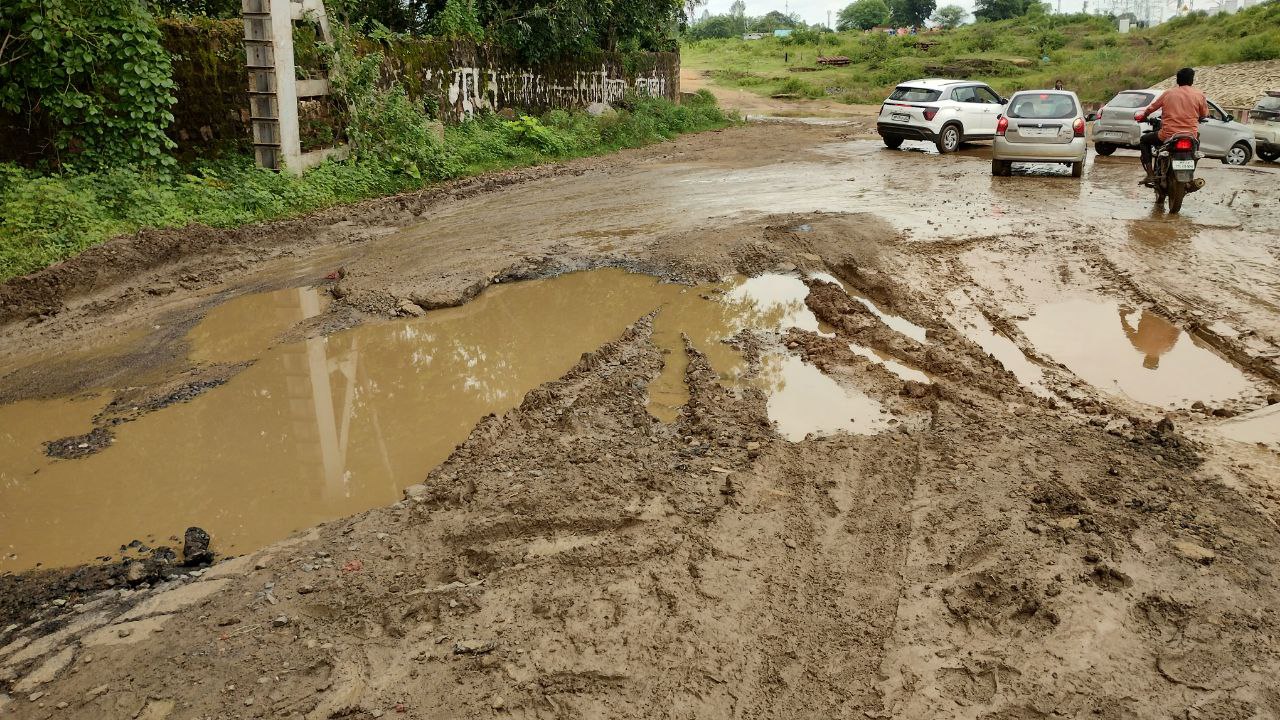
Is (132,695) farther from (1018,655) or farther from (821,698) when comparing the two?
(1018,655)

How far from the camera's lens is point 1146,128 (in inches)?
606

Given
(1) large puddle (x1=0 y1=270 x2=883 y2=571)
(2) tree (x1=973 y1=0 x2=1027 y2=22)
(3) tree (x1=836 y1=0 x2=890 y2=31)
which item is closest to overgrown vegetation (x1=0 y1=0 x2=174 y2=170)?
(1) large puddle (x1=0 y1=270 x2=883 y2=571)

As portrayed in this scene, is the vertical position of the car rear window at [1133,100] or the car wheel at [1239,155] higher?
the car rear window at [1133,100]

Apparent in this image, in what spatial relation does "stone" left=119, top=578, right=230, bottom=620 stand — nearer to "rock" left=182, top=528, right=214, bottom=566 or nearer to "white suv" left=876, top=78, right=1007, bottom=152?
"rock" left=182, top=528, right=214, bottom=566

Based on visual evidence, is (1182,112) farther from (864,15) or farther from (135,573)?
(864,15)

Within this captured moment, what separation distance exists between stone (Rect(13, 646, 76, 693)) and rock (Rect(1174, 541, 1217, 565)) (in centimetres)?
460

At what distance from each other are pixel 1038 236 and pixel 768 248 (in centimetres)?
323

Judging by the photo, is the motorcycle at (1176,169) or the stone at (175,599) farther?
the motorcycle at (1176,169)

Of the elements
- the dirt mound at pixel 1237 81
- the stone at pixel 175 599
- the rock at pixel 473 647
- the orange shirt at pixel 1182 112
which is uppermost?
the dirt mound at pixel 1237 81

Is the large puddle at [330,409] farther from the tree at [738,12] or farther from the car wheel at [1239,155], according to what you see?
the tree at [738,12]

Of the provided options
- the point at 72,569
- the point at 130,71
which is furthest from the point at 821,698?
the point at 130,71

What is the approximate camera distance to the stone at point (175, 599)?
3.54 metres

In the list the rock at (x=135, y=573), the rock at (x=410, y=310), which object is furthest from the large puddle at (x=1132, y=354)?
the rock at (x=135, y=573)

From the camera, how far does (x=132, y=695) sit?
3023 millimetres
